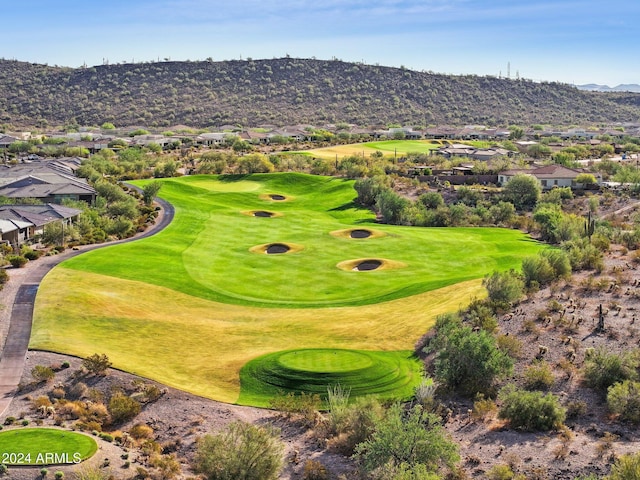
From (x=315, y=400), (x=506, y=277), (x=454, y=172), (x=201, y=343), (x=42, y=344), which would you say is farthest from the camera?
(x=454, y=172)

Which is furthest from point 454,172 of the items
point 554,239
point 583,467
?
point 583,467

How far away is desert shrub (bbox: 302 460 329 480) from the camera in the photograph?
28.6 metres

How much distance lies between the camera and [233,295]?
55.3 m

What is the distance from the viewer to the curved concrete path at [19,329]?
36.1 m

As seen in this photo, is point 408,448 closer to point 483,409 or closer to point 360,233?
point 483,409

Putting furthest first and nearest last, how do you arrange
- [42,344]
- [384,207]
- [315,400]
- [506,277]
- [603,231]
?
[384,207] < [603,231] < [506,277] < [42,344] < [315,400]

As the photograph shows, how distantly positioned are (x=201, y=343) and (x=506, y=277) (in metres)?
21.5

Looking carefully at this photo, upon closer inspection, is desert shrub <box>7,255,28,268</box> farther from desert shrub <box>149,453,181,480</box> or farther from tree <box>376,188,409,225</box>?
tree <box>376,188,409,225</box>

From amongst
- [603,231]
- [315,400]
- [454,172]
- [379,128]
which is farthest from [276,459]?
[379,128]

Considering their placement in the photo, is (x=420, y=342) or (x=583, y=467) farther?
(x=420, y=342)

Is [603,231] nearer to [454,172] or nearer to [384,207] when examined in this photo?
[384,207]

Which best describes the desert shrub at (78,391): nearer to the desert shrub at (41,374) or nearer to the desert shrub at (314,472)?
the desert shrub at (41,374)

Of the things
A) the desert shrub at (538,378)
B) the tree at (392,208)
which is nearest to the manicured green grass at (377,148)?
the tree at (392,208)

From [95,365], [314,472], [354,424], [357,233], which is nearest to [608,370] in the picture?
[354,424]
